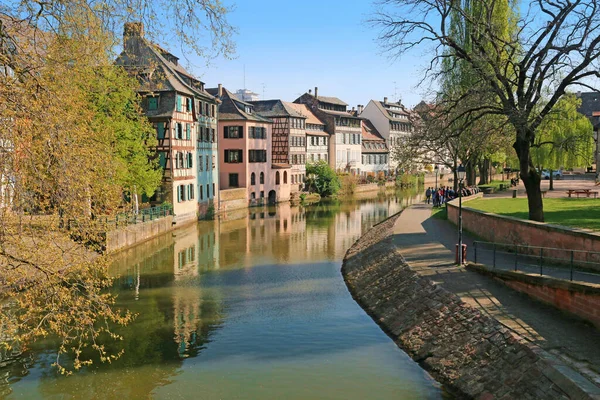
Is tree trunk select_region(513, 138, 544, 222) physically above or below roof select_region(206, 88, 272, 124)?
below

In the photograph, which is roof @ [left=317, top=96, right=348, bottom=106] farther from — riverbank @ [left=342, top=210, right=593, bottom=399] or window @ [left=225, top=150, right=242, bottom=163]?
riverbank @ [left=342, top=210, right=593, bottom=399]

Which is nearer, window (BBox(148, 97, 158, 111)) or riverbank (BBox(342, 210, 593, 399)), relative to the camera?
riverbank (BBox(342, 210, 593, 399))

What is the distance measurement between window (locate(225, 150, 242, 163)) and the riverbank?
3827cm

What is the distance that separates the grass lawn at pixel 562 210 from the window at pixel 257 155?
2838cm

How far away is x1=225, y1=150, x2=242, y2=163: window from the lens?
6116 cm

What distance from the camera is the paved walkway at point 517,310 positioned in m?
12.6

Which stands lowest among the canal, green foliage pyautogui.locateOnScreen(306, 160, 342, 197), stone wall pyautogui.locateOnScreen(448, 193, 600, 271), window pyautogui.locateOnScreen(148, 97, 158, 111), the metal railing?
the canal

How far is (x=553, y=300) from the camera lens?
15766mm

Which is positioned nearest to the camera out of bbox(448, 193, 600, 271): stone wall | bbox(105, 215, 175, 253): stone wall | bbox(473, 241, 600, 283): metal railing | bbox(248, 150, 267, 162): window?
bbox(473, 241, 600, 283): metal railing

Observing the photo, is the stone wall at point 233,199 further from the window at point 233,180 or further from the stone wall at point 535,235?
the stone wall at point 535,235

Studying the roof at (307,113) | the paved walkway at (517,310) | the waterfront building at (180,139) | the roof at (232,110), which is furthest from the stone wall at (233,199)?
the paved walkway at (517,310)

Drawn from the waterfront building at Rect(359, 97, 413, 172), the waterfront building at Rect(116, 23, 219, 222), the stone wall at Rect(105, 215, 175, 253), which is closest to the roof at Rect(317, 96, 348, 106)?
the waterfront building at Rect(359, 97, 413, 172)

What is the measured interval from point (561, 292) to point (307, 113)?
70.2 m

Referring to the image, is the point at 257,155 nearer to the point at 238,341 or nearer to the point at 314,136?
the point at 314,136
